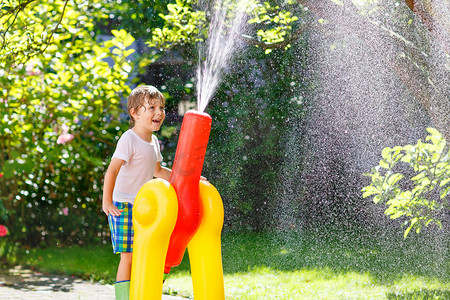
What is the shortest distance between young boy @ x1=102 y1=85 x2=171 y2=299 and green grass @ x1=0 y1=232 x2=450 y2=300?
1.23 metres

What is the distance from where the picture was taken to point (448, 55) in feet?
11.7

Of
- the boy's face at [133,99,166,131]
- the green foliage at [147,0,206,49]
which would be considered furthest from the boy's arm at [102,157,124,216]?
the green foliage at [147,0,206,49]

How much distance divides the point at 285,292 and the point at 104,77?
2521mm

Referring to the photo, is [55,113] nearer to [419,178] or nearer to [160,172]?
[160,172]

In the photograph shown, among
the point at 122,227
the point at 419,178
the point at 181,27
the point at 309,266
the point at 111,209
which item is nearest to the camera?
the point at 111,209

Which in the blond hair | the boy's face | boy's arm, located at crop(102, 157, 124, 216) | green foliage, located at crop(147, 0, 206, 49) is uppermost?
green foliage, located at crop(147, 0, 206, 49)

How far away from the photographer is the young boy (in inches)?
107

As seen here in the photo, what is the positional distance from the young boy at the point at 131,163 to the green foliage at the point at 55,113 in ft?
7.96

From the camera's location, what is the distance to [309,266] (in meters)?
5.02

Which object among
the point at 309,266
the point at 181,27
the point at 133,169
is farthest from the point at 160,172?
the point at 181,27

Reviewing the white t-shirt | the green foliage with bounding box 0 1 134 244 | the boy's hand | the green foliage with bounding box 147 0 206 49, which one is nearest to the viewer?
the boy's hand

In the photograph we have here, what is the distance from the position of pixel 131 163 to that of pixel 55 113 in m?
2.88

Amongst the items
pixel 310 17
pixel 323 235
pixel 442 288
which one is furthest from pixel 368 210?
pixel 442 288

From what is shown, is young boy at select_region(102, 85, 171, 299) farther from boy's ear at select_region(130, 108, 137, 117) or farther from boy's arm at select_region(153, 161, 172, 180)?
boy's arm at select_region(153, 161, 172, 180)
